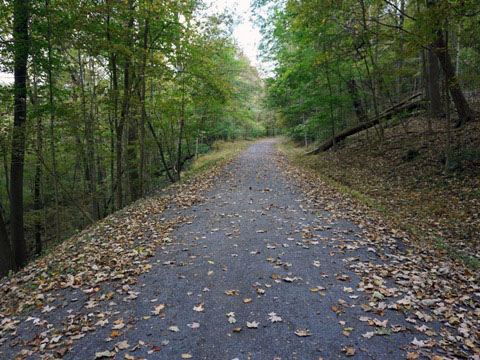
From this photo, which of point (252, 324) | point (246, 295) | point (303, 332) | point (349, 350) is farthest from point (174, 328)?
point (349, 350)

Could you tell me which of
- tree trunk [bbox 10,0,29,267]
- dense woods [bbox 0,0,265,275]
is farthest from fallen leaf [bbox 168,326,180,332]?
tree trunk [bbox 10,0,29,267]

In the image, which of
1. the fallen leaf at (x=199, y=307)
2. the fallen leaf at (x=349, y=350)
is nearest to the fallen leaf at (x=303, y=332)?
the fallen leaf at (x=349, y=350)

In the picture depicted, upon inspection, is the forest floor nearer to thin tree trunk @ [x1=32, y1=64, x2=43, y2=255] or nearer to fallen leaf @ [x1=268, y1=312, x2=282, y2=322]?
fallen leaf @ [x1=268, y1=312, x2=282, y2=322]

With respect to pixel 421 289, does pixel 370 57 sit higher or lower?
higher

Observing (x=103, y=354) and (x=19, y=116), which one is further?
(x=19, y=116)

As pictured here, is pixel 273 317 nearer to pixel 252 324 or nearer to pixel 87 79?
pixel 252 324

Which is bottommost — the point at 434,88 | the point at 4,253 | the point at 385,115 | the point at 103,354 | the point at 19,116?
the point at 4,253

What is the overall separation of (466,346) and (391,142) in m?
12.7

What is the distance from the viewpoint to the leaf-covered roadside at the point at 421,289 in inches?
126

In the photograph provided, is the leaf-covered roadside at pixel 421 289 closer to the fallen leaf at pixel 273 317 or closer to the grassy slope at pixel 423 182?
the grassy slope at pixel 423 182

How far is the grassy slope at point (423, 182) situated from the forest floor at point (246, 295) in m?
1.19

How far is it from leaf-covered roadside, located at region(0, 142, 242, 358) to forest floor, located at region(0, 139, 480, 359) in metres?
0.02

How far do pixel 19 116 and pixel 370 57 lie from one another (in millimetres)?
13451

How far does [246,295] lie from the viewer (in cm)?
407
